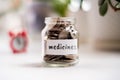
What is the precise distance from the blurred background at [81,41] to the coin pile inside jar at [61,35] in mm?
26

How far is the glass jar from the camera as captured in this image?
57 centimetres

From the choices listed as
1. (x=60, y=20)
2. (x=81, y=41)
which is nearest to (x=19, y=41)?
(x=60, y=20)

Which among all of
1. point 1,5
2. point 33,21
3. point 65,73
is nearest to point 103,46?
point 65,73

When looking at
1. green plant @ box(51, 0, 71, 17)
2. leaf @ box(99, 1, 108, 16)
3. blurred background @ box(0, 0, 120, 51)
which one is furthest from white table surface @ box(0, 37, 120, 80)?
green plant @ box(51, 0, 71, 17)

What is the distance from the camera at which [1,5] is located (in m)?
1.35

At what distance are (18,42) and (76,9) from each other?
394 mm

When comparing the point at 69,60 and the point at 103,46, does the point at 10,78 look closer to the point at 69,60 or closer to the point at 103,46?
the point at 69,60

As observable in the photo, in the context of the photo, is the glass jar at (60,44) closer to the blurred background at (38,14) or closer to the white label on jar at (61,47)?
the white label on jar at (61,47)

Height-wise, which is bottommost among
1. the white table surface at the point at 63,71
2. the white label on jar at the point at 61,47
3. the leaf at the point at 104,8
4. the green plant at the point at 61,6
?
the white table surface at the point at 63,71

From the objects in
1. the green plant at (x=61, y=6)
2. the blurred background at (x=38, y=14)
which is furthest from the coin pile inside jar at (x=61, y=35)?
the green plant at (x=61, y=6)

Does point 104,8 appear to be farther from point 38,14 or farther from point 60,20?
point 38,14

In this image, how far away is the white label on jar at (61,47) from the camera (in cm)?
57

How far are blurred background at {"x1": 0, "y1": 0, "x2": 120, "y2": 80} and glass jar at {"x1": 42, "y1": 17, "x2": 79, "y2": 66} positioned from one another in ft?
0.08

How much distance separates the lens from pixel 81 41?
45.8 inches
